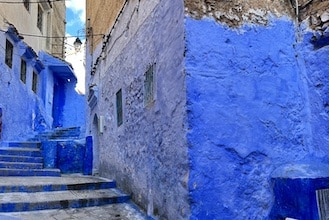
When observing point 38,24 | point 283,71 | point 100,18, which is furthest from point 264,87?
point 38,24

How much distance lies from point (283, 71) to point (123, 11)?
3275 mm

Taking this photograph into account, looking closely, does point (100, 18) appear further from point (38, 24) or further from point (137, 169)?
point (38, 24)

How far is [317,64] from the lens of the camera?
362cm

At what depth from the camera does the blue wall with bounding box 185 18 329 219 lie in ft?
10.6

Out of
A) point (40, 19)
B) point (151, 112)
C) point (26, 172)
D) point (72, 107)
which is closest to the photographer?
point (151, 112)

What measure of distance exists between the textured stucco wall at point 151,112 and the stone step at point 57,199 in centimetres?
36

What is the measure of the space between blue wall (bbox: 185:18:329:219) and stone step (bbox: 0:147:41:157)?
6704mm

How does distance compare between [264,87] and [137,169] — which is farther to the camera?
[137,169]

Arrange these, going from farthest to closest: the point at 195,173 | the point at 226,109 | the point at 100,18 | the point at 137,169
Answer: the point at 100,18
the point at 137,169
the point at 226,109
the point at 195,173

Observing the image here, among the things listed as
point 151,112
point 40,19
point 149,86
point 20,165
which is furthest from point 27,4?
point 151,112

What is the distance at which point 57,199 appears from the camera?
4914 mm

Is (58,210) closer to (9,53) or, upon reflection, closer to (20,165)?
(20,165)

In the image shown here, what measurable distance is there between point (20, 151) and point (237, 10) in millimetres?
7145

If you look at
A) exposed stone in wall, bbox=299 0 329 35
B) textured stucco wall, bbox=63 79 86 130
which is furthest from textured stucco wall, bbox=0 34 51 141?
exposed stone in wall, bbox=299 0 329 35
